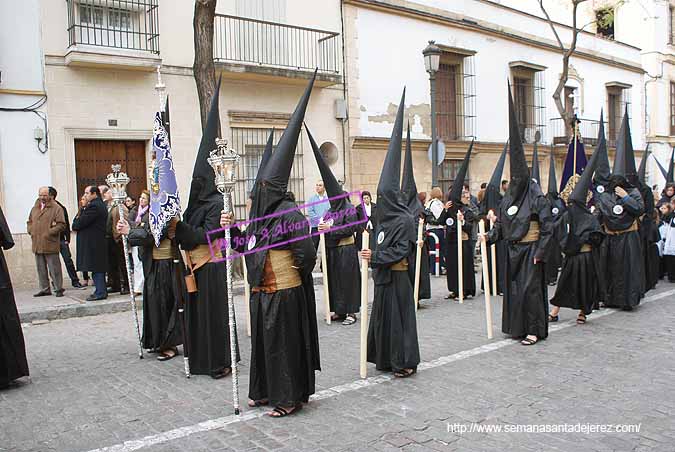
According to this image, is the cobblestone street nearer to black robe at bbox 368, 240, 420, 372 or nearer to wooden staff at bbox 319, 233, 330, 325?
black robe at bbox 368, 240, 420, 372

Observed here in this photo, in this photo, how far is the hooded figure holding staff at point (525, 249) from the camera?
7551mm

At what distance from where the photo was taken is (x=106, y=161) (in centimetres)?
1315

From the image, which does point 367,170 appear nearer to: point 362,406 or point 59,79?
point 59,79

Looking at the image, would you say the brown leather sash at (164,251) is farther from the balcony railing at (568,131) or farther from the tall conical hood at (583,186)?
the balcony railing at (568,131)

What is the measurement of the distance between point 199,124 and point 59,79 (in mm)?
3127

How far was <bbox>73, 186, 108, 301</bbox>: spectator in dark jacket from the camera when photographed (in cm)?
1078

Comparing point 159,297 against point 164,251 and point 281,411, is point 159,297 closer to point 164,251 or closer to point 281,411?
point 164,251

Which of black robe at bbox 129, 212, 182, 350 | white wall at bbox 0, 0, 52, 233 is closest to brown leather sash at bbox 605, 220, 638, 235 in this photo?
black robe at bbox 129, 212, 182, 350

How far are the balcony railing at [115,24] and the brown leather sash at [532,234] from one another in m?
8.98

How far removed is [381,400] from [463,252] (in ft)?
19.5

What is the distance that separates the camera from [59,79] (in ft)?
40.3

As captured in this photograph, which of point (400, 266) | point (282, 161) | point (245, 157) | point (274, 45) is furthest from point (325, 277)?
point (274, 45)

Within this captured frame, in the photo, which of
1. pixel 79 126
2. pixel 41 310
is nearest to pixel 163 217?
pixel 41 310

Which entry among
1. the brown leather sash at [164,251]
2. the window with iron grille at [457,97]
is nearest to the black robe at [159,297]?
the brown leather sash at [164,251]
